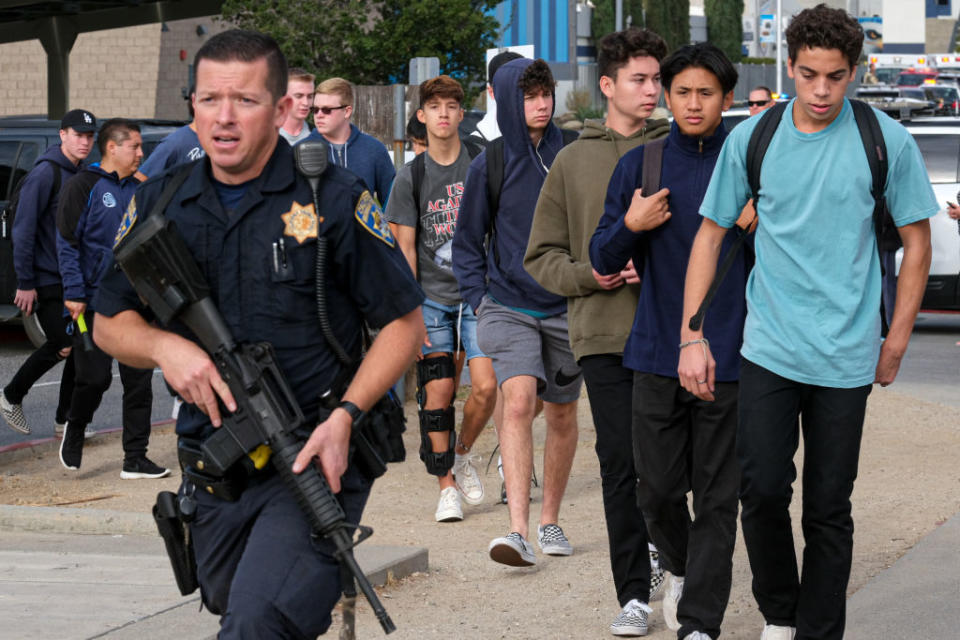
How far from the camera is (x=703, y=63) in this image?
5129mm

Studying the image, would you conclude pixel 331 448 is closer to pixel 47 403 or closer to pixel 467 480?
pixel 467 480

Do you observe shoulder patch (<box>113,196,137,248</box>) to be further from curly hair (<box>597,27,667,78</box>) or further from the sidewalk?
curly hair (<box>597,27,667,78</box>)

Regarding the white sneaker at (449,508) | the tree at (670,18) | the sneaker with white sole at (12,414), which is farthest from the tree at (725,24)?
the white sneaker at (449,508)

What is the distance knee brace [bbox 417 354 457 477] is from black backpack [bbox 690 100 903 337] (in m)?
3.04

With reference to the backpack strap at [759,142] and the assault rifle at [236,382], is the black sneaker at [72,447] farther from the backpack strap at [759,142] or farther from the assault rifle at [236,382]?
the assault rifle at [236,382]

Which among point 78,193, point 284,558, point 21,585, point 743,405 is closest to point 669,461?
point 743,405

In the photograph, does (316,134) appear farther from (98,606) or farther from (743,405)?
(743,405)

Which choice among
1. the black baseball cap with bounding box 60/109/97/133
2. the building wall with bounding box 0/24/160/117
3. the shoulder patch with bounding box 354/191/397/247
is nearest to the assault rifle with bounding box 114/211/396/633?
the shoulder patch with bounding box 354/191/397/247

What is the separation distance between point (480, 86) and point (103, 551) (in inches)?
1208

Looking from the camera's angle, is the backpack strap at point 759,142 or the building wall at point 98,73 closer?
the backpack strap at point 759,142

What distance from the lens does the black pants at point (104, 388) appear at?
8695 mm

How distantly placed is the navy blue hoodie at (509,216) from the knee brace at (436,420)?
2.84 ft

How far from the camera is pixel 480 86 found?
36531mm

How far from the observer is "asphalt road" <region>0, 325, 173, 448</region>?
A: 10.6m
